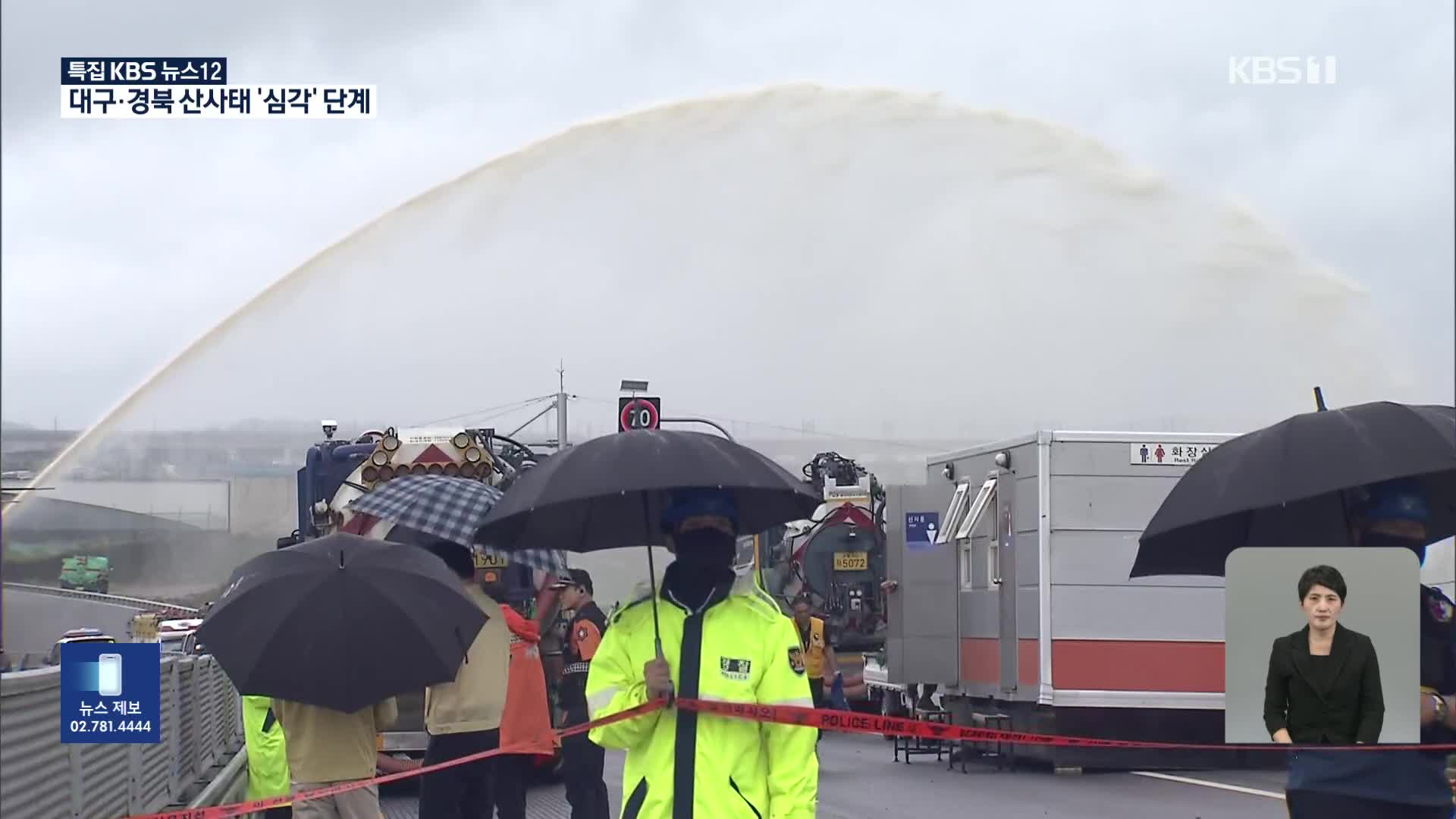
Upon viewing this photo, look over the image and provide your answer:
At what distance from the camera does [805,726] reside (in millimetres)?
5840

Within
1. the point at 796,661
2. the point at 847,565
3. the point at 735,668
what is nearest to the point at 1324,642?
the point at 796,661

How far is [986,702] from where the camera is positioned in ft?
67.5

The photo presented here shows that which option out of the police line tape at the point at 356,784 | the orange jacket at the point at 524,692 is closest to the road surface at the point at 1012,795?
the orange jacket at the point at 524,692

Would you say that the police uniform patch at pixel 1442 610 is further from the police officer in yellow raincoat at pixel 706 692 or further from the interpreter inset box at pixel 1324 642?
the police officer in yellow raincoat at pixel 706 692

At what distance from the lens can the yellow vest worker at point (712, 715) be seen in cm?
579

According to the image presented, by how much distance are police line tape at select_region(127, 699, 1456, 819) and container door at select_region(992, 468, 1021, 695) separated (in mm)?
10596

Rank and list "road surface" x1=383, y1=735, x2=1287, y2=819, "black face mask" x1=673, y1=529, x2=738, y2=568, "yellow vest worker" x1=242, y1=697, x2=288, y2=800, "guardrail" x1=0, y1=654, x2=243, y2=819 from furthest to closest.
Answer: "road surface" x1=383, y1=735, x2=1287, y2=819
"yellow vest worker" x1=242, y1=697, x2=288, y2=800
"guardrail" x1=0, y1=654, x2=243, y2=819
"black face mask" x1=673, y1=529, x2=738, y2=568

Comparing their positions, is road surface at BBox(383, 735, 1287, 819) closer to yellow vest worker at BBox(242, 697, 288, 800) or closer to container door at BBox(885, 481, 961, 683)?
container door at BBox(885, 481, 961, 683)

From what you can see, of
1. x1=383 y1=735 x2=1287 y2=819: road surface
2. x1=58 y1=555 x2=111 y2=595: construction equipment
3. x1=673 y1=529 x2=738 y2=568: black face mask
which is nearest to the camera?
x1=673 y1=529 x2=738 y2=568: black face mask

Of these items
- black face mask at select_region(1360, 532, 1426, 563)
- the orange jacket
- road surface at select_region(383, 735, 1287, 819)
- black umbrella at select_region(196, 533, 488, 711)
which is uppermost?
black face mask at select_region(1360, 532, 1426, 563)

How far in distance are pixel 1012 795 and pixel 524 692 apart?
7.95m

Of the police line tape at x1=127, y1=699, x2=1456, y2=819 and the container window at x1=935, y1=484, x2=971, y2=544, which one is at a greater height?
the container window at x1=935, y1=484, x2=971, y2=544

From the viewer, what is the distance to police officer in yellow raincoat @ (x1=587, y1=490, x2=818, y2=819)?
Answer: 19.0 ft

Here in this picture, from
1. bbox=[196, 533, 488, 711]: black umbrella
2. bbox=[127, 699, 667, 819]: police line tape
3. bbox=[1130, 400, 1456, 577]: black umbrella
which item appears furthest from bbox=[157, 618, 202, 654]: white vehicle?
bbox=[1130, 400, 1456, 577]: black umbrella
